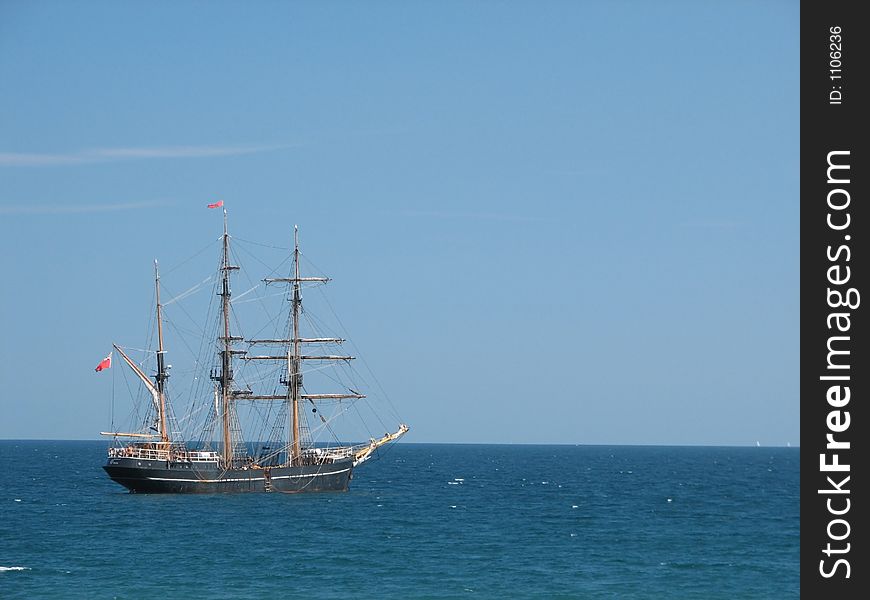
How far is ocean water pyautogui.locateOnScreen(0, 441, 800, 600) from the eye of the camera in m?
54.0

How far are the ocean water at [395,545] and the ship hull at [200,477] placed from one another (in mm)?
1521

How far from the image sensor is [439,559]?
63.5 m

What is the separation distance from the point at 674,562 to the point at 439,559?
12288 mm

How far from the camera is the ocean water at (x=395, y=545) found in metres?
54.0

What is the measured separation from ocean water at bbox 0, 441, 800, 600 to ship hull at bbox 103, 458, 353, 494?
1.52 metres

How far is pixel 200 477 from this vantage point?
102688mm

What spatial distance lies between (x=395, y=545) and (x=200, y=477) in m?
37.4
